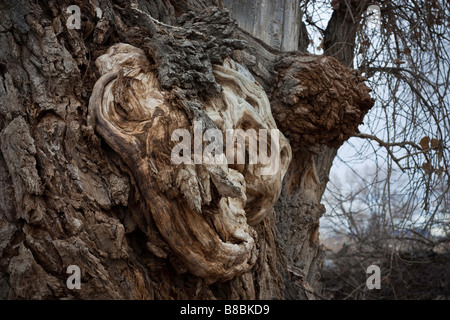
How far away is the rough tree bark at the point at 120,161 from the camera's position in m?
2.08

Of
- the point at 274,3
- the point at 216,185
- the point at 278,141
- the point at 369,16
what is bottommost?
the point at 216,185

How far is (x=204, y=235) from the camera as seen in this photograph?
85.4 inches

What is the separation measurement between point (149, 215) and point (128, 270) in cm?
25

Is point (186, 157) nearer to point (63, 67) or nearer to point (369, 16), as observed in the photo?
point (63, 67)

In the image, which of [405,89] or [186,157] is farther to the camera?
[405,89]

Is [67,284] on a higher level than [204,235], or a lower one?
lower

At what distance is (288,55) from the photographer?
3162mm

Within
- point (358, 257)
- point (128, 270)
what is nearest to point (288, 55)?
point (128, 270)

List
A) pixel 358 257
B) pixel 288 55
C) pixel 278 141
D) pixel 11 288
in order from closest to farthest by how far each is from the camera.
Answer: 1. pixel 11 288
2. pixel 278 141
3. pixel 288 55
4. pixel 358 257

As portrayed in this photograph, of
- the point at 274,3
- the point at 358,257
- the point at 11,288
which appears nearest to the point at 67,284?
the point at 11,288

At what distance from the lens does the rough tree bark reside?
208 cm

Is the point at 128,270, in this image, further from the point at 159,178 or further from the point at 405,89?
the point at 405,89

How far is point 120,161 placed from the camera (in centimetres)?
225

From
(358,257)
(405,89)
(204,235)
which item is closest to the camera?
(204,235)
